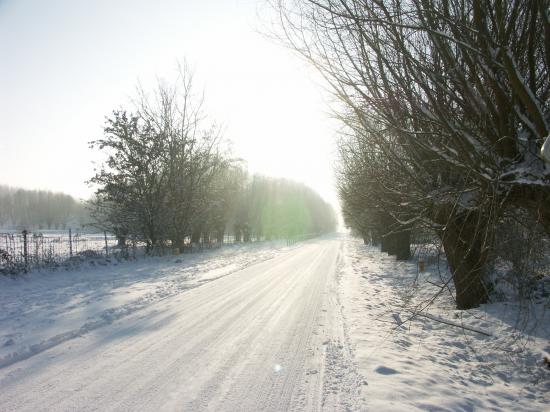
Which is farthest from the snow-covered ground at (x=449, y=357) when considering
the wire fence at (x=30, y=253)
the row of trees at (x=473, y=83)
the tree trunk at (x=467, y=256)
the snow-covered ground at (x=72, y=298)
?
the wire fence at (x=30, y=253)

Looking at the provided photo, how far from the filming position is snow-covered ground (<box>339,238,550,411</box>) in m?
3.81

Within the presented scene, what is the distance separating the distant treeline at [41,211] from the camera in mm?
119750

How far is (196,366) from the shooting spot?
4270 millimetres

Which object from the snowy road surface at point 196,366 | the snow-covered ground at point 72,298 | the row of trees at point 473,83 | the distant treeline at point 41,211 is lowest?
the snowy road surface at point 196,366

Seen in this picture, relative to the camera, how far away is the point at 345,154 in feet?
47.4

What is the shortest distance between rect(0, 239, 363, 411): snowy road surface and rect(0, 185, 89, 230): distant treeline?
4872 inches

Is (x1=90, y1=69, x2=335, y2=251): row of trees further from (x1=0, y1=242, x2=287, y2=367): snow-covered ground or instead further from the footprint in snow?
the footprint in snow

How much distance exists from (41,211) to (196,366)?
485 feet

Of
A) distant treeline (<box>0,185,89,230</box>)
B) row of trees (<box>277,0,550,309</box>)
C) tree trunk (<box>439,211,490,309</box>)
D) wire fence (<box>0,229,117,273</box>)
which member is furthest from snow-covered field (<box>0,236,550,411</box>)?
distant treeline (<box>0,185,89,230</box>)

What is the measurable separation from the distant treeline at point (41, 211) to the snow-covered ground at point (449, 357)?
125 m

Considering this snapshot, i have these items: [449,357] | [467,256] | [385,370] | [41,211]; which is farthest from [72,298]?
[41,211]

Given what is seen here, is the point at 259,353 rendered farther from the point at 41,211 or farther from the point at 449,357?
the point at 41,211

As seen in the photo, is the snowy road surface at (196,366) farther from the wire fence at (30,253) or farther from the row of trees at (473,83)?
the wire fence at (30,253)

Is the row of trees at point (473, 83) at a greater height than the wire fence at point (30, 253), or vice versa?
the row of trees at point (473, 83)
